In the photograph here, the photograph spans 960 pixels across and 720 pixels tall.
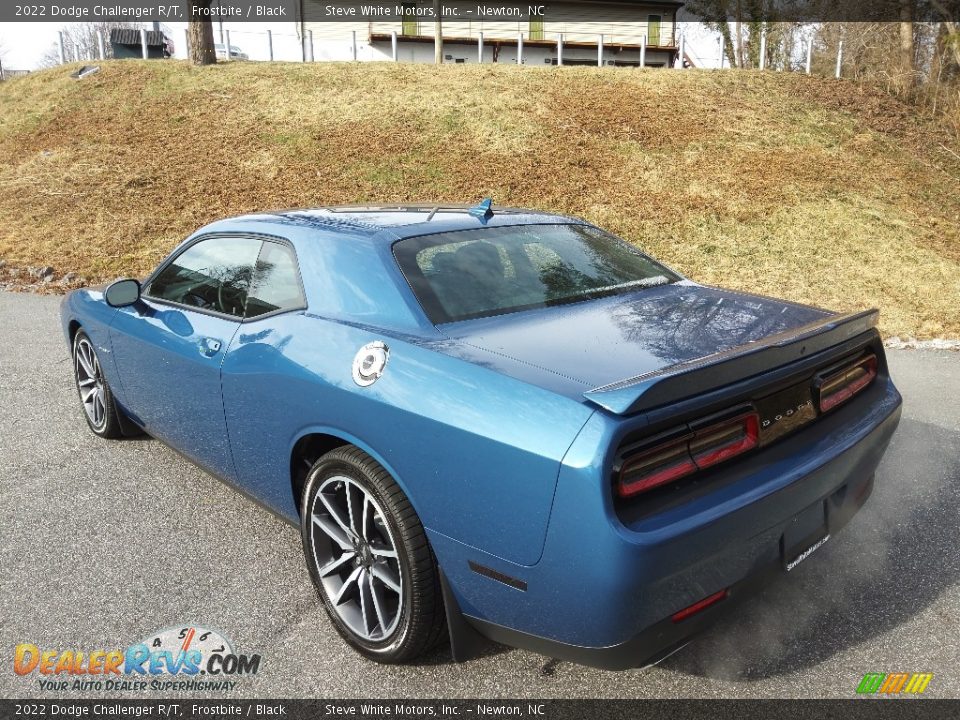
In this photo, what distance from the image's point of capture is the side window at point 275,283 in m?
2.96

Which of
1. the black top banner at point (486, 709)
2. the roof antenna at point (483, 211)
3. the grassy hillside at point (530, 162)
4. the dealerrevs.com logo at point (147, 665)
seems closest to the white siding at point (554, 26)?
the grassy hillside at point (530, 162)

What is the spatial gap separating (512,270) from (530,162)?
41.5 ft

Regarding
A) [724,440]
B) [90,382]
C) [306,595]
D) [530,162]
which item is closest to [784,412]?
[724,440]

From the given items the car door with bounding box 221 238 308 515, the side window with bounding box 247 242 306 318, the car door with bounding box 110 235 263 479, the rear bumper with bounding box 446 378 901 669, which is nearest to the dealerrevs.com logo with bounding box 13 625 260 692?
the car door with bounding box 221 238 308 515

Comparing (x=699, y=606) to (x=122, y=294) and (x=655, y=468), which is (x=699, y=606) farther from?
(x=122, y=294)

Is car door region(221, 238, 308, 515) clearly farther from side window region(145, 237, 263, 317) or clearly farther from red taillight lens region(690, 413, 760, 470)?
red taillight lens region(690, 413, 760, 470)

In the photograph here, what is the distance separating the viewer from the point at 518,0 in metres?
35.3

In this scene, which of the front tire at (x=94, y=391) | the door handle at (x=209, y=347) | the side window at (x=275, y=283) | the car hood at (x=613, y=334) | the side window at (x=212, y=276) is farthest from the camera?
the front tire at (x=94, y=391)

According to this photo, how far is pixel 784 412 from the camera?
2330 mm

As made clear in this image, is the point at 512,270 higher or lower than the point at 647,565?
higher

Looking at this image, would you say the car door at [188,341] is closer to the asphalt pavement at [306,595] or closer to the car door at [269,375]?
the car door at [269,375]

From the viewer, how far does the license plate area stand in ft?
7.39

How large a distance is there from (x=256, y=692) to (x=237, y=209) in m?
13.1

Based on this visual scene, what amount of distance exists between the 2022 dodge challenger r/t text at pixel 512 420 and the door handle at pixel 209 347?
17 millimetres
